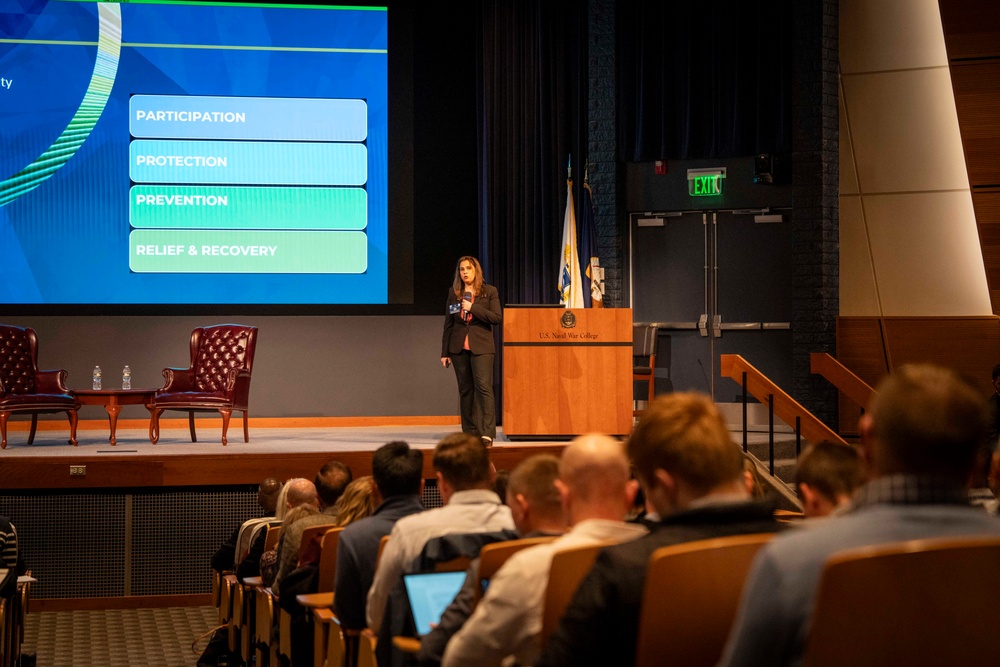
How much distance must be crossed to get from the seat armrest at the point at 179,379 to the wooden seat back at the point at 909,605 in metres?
7.39

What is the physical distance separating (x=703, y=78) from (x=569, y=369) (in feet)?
11.2

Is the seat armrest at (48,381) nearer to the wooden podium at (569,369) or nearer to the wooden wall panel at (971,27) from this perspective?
the wooden podium at (569,369)

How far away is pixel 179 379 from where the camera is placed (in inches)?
326

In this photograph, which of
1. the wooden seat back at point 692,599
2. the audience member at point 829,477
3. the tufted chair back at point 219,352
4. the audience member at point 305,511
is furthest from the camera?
the tufted chair back at point 219,352

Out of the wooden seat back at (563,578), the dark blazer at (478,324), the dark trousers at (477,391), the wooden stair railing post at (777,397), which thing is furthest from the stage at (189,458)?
the wooden seat back at (563,578)

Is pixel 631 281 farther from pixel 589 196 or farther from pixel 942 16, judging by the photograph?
pixel 942 16

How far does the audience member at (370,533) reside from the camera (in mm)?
3129

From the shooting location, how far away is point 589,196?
9555 millimetres

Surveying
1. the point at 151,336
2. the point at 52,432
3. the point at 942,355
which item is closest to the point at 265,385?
the point at 151,336

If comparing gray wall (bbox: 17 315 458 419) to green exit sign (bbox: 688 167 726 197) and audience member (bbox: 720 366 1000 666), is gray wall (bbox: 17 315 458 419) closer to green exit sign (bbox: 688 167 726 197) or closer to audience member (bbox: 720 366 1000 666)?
green exit sign (bbox: 688 167 726 197)

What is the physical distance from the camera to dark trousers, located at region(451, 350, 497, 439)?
7.52 m

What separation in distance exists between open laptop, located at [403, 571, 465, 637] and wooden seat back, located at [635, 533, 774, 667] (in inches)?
39.4

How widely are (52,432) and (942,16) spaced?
7623mm

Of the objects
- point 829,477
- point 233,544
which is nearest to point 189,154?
point 233,544
